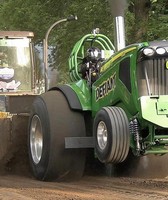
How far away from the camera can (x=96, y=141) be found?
19.9ft

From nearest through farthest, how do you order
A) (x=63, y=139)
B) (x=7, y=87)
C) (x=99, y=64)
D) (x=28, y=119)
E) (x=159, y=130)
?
1. (x=159, y=130)
2. (x=63, y=139)
3. (x=99, y=64)
4. (x=28, y=119)
5. (x=7, y=87)

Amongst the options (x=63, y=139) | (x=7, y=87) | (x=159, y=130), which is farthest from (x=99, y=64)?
(x=7, y=87)

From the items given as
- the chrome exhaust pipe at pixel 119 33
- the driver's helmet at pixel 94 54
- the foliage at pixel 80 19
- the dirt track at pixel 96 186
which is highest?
the foliage at pixel 80 19

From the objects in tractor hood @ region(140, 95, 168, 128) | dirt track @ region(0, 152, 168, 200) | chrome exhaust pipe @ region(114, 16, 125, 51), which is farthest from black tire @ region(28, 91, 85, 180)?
chrome exhaust pipe @ region(114, 16, 125, 51)

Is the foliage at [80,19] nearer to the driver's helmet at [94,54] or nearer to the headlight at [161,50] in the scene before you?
the driver's helmet at [94,54]

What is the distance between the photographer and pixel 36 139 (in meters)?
7.23

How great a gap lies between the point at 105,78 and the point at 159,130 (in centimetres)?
112

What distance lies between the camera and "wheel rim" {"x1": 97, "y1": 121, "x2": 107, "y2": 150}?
19.4ft

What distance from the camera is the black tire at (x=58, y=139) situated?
6586 mm

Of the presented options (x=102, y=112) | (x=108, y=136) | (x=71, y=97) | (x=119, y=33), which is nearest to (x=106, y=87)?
(x=71, y=97)

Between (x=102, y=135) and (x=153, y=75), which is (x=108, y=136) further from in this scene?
(x=153, y=75)

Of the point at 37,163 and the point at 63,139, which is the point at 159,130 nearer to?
the point at 63,139

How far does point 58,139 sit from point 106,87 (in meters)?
0.84

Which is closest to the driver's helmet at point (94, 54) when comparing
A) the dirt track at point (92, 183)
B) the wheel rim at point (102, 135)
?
the dirt track at point (92, 183)
